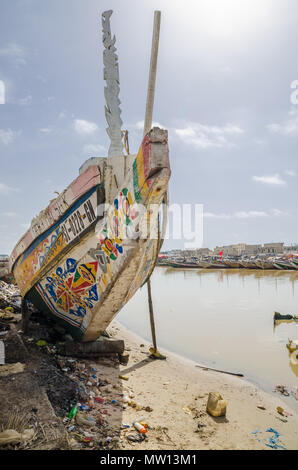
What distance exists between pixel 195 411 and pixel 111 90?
199 inches

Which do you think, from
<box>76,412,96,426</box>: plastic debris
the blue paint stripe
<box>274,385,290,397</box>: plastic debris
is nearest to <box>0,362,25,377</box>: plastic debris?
<box>76,412,96,426</box>: plastic debris

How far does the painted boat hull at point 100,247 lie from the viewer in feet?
10.3

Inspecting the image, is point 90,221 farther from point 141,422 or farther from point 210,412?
point 210,412

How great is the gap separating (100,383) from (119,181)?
3080 mm

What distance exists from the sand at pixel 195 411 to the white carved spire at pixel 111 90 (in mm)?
3821

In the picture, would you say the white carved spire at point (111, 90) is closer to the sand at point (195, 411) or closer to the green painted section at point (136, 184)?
the green painted section at point (136, 184)

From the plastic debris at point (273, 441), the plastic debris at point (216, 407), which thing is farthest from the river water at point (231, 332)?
the plastic debris at point (216, 407)

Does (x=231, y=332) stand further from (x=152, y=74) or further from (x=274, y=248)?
(x=274, y=248)

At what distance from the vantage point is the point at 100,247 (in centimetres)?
410

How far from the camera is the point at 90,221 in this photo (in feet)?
13.9

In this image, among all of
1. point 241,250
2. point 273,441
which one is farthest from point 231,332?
point 241,250

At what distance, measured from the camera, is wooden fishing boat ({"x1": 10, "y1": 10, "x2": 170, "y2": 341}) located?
322cm

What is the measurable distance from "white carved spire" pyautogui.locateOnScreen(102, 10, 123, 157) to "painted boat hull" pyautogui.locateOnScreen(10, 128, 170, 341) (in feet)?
2.38

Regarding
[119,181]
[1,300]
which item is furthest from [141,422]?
[1,300]
